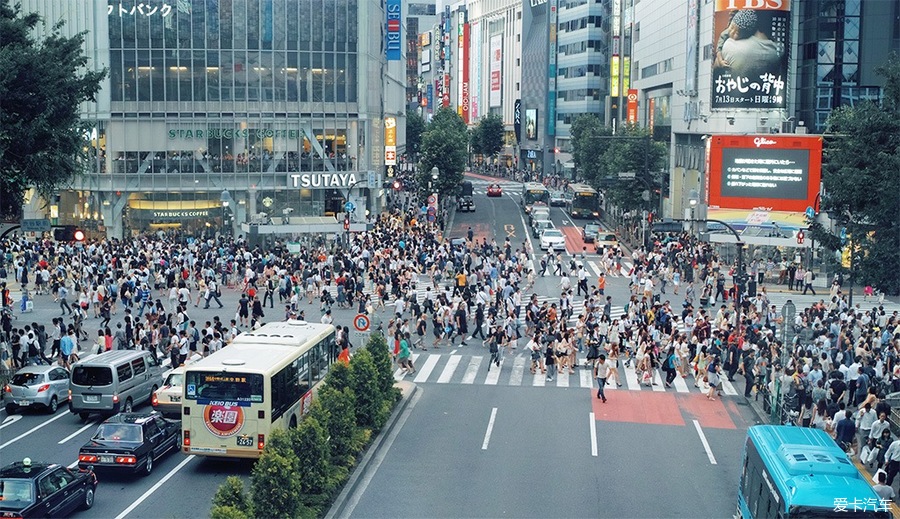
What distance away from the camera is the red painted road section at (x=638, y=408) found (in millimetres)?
26938

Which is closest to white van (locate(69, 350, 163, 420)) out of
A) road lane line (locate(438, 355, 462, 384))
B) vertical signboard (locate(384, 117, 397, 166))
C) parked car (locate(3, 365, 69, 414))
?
parked car (locate(3, 365, 69, 414))

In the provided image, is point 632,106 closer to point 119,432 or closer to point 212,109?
point 212,109

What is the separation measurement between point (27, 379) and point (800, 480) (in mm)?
19335

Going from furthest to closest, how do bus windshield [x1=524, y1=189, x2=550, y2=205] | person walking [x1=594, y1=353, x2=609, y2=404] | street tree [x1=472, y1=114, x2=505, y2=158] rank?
1. street tree [x1=472, y1=114, x2=505, y2=158]
2. bus windshield [x1=524, y1=189, x2=550, y2=205]
3. person walking [x1=594, y1=353, x2=609, y2=404]

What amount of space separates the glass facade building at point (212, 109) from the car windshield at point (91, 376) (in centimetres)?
4510

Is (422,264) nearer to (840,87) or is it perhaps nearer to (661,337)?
(661,337)

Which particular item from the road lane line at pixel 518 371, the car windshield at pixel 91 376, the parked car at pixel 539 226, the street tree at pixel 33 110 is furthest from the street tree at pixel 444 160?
the car windshield at pixel 91 376

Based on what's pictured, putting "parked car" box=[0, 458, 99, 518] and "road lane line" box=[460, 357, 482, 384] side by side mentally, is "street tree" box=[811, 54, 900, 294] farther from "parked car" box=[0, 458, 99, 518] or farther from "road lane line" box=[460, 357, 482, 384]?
"parked car" box=[0, 458, 99, 518]

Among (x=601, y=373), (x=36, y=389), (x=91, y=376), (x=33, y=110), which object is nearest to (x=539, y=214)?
(x=601, y=373)

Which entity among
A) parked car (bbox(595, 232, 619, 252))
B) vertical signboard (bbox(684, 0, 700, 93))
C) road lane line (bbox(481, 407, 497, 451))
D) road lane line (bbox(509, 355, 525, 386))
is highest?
vertical signboard (bbox(684, 0, 700, 93))

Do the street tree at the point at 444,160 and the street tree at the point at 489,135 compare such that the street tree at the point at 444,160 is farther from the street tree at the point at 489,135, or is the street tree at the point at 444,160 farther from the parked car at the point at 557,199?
the street tree at the point at 489,135

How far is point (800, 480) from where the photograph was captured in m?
14.8

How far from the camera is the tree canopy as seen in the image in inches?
2884

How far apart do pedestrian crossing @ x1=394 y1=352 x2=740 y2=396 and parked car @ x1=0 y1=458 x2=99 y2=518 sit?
13859 mm
